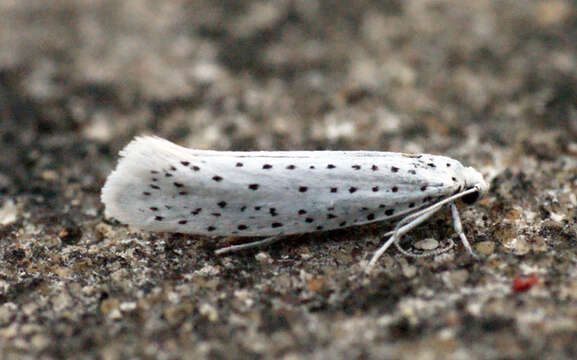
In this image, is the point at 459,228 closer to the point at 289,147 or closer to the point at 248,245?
the point at 248,245

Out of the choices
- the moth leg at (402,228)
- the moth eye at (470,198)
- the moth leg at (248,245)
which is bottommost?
the moth leg at (248,245)

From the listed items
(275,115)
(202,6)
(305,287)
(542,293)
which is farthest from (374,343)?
(202,6)

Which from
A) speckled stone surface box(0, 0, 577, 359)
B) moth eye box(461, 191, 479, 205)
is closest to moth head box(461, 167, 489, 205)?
moth eye box(461, 191, 479, 205)

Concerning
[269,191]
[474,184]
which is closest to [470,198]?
[474,184]

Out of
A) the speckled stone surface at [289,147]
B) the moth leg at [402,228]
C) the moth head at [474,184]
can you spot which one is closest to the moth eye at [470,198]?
the moth head at [474,184]

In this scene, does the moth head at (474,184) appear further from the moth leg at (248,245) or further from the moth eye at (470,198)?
the moth leg at (248,245)

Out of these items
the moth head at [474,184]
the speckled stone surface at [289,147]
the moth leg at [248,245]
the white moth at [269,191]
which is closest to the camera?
the speckled stone surface at [289,147]

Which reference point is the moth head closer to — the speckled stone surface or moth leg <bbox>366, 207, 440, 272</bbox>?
the speckled stone surface
